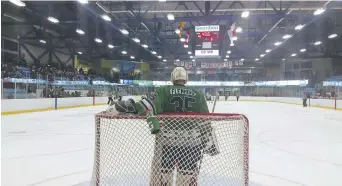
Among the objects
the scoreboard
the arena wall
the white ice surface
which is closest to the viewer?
the white ice surface

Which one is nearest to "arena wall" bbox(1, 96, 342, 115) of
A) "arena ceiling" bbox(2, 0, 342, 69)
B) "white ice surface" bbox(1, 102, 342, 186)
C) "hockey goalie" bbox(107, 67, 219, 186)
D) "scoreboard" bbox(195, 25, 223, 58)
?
"white ice surface" bbox(1, 102, 342, 186)

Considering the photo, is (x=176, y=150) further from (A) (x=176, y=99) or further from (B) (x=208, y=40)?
(B) (x=208, y=40)

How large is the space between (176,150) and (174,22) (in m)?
12.8

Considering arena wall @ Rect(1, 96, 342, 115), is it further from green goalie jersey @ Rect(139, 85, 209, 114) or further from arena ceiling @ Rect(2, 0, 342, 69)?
green goalie jersey @ Rect(139, 85, 209, 114)

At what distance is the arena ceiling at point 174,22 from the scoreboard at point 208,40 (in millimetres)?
337

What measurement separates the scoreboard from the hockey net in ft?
28.5

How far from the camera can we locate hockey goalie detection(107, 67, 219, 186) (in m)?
1.84

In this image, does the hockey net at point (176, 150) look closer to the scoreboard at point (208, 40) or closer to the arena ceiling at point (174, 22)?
the scoreboard at point (208, 40)

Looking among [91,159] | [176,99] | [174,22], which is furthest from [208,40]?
[176,99]

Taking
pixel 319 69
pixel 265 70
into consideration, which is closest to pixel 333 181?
pixel 319 69

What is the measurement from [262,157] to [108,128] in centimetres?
231

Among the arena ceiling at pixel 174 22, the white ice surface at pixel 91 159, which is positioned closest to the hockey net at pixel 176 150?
the white ice surface at pixel 91 159

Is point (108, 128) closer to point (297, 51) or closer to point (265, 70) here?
point (297, 51)

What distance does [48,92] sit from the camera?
1266 centimetres
